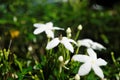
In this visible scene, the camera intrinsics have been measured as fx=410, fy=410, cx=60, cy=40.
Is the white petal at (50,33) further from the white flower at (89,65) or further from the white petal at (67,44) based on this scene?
the white flower at (89,65)

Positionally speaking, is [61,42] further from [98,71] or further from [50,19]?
[50,19]

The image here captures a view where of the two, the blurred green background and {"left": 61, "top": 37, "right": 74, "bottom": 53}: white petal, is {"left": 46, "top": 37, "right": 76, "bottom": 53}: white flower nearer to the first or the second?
{"left": 61, "top": 37, "right": 74, "bottom": 53}: white petal

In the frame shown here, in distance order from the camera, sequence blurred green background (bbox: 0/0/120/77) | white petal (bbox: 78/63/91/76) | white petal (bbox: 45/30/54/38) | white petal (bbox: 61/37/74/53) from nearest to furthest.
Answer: white petal (bbox: 78/63/91/76) → white petal (bbox: 61/37/74/53) → white petal (bbox: 45/30/54/38) → blurred green background (bbox: 0/0/120/77)

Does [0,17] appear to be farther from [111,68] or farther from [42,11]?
[111,68]

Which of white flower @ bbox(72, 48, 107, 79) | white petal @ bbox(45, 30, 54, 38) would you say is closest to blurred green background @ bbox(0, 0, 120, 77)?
white petal @ bbox(45, 30, 54, 38)

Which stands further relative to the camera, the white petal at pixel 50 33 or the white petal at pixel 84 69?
the white petal at pixel 50 33

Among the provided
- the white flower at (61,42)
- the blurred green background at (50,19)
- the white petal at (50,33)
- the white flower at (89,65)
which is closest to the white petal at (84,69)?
the white flower at (89,65)

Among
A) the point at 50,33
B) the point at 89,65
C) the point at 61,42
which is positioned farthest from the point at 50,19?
the point at 89,65

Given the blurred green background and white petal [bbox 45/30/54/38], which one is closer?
white petal [bbox 45/30/54/38]

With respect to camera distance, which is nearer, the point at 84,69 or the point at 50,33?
the point at 84,69

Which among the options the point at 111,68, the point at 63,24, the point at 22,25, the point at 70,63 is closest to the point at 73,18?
the point at 63,24
